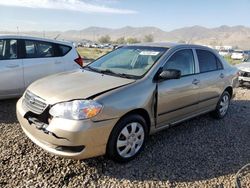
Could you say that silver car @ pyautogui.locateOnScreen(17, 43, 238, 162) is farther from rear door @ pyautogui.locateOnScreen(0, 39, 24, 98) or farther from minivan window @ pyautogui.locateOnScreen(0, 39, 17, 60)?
minivan window @ pyautogui.locateOnScreen(0, 39, 17, 60)

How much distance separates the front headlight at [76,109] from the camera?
3.40 metres

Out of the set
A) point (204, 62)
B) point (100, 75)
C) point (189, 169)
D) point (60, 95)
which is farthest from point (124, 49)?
point (189, 169)

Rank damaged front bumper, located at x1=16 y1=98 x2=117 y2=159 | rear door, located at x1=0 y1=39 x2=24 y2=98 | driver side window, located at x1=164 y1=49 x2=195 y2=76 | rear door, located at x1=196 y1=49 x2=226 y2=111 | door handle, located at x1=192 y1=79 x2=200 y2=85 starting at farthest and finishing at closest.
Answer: rear door, located at x1=0 y1=39 x2=24 y2=98 < rear door, located at x1=196 y1=49 x2=226 y2=111 < door handle, located at x1=192 y1=79 x2=200 y2=85 < driver side window, located at x1=164 y1=49 x2=195 y2=76 < damaged front bumper, located at x1=16 y1=98 x2=117 y2=159

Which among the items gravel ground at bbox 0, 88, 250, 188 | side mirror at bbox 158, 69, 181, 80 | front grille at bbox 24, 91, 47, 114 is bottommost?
gravel ground at bbox 0, 88, 250, 188

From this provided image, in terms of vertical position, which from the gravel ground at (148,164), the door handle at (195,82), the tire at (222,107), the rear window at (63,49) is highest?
the rear window at (63,49)

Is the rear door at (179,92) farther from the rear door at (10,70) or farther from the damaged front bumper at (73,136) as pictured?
the rear door at (10,70)

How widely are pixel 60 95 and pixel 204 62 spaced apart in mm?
3002

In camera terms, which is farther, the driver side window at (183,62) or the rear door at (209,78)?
the rear door at (209,78)

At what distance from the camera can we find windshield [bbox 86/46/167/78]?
173 inches

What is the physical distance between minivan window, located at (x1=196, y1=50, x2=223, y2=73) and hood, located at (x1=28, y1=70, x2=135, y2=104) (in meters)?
1.87

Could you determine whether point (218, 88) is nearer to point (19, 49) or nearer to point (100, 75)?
point (100, 75)

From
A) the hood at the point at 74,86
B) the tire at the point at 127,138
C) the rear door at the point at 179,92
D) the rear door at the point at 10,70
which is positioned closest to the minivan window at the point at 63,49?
the rear door at the point at 10,70

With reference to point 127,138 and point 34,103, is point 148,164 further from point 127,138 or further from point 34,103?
point 34,103

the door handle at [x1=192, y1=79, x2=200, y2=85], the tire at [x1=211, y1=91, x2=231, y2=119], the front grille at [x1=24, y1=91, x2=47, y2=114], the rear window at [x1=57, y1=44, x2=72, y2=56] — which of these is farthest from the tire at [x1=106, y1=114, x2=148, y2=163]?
the rear window at [x1=57, y1=44, x2=72, y2=56]
